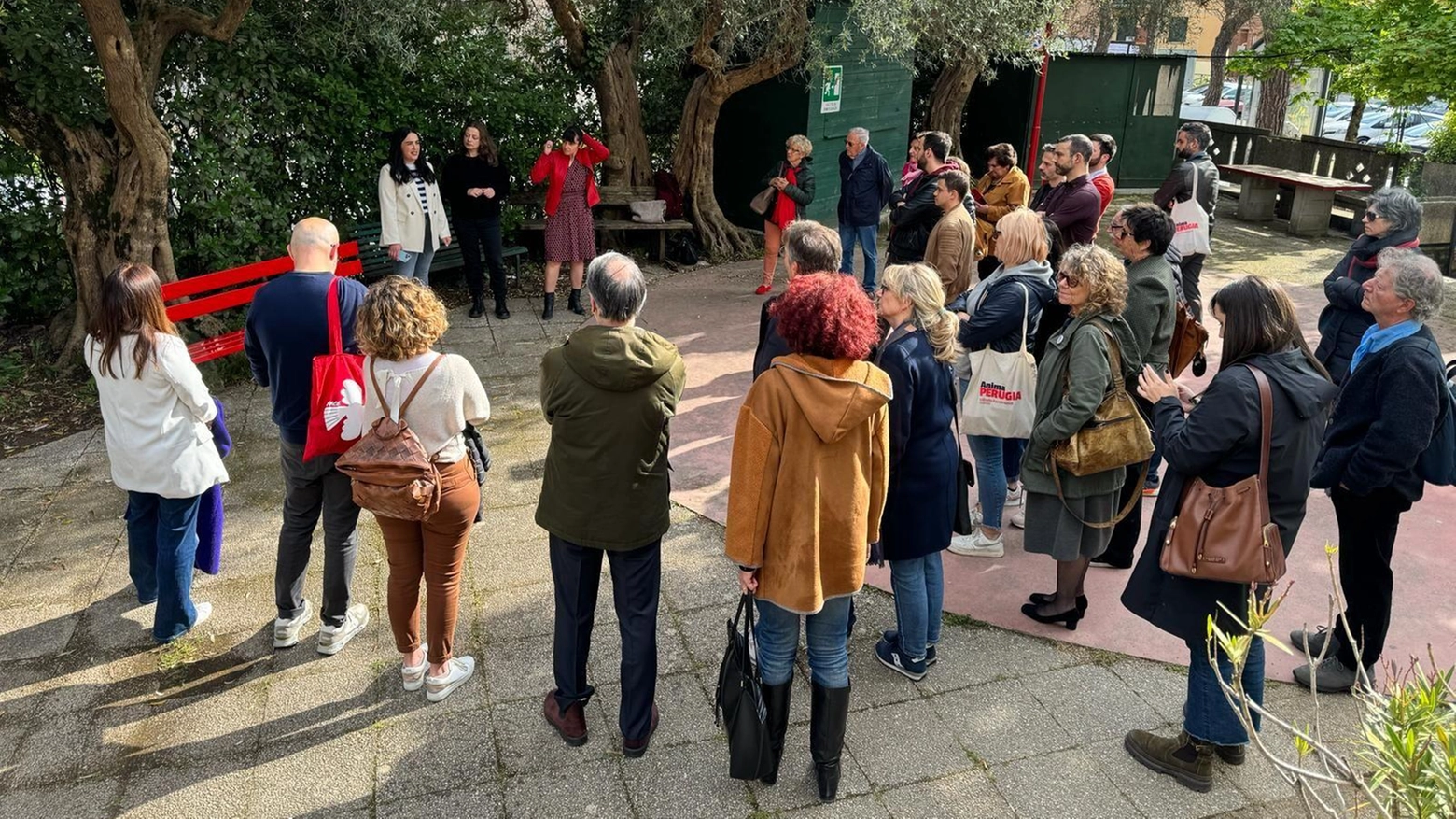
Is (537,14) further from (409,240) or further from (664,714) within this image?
(664,714)

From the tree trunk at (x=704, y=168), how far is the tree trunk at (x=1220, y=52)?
1463 cm

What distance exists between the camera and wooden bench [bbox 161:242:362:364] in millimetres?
6820

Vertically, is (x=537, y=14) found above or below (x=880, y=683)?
above

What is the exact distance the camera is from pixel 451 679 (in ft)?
13.6

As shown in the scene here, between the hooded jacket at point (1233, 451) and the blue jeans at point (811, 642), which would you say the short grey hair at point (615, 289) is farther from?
the hooded jacket at point (1233, 451)

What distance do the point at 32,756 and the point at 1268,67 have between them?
51.9 ft

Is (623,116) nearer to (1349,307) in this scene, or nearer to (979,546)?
(979,546)

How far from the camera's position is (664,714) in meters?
4.01

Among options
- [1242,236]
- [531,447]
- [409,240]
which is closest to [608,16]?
[409,240]

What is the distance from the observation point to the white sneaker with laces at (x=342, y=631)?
14.4 feet

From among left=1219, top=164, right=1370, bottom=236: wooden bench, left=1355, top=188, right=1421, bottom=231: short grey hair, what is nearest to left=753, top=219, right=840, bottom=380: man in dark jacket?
left=1355, top=188, right=1421, bottom=231: short grey hair

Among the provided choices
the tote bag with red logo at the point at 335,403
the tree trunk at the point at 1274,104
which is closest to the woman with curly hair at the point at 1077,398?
the tote bag with red logo at the point at 335,403

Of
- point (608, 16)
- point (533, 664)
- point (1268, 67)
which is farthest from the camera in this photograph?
point (1268, 67)

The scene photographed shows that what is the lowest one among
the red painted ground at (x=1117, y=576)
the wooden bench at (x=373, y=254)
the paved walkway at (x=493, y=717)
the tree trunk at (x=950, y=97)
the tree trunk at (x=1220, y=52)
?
the paved walkway at (x=493, y=717)
